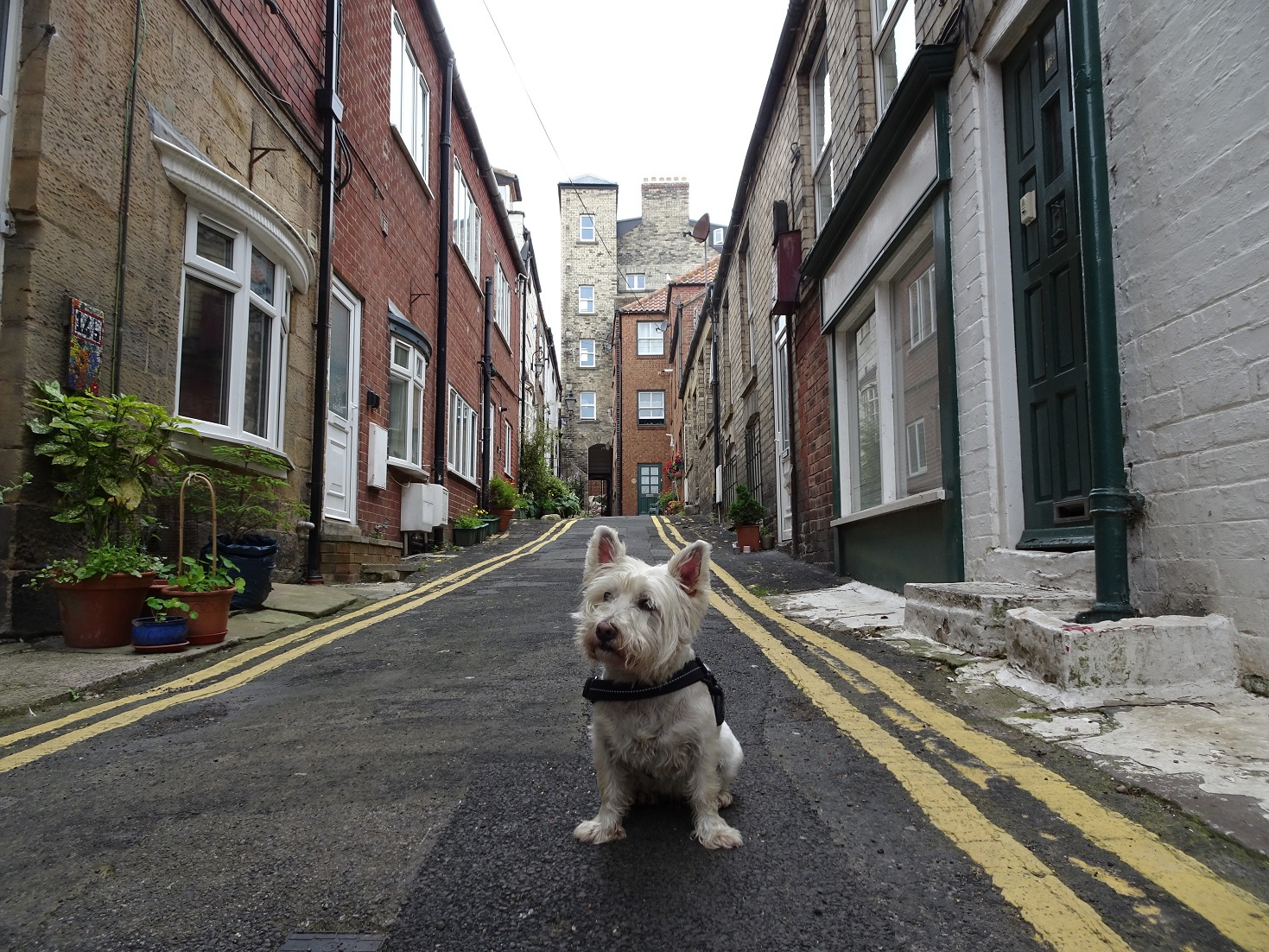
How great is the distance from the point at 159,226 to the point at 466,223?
12.6 meters

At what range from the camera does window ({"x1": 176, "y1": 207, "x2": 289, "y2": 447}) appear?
22.8ft

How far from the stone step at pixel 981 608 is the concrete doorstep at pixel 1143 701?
0.02m

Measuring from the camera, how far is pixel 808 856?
7.47ft

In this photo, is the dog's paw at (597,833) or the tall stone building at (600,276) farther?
the tall stone building at (600,276)

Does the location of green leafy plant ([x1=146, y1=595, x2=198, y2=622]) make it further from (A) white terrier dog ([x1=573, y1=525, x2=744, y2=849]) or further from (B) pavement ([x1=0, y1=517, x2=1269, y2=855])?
(A) white terrier dog ([x1=573, y1=525, x2=744, y2=849])

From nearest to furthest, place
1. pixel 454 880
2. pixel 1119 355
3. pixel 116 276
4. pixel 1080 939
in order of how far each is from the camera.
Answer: pixel 1080 939 < pixel 454 880 < pixel 1119 355 < pixel 116 276

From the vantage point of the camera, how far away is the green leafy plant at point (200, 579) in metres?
5.38

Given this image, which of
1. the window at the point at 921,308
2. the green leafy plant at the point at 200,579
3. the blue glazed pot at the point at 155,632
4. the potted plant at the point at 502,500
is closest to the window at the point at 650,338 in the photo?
the potted plant at the point at 502,500

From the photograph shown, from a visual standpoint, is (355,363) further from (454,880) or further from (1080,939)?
(1080,939)

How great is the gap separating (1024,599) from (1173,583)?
0.79 m

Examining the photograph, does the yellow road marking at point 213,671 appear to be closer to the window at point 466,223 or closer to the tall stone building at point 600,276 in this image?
the window at point 466,223

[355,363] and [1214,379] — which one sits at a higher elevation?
[355,363]

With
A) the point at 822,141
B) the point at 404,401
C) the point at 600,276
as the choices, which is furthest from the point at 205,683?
the point at 600,276

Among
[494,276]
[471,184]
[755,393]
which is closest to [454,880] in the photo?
[755,393]
